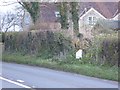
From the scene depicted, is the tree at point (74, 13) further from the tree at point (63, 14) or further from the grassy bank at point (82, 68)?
the grassy bank at point (82, 68)

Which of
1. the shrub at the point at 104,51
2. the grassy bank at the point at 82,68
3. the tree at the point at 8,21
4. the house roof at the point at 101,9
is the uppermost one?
the house roof at the point at 101,9

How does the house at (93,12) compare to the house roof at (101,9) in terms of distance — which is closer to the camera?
the house at (93,12)

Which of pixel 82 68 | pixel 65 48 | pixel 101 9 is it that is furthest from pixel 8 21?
pixel 82 68

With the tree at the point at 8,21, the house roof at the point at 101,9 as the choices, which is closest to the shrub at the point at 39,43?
the house roof at the point at 101,9

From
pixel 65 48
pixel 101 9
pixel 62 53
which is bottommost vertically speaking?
pixel 62 53

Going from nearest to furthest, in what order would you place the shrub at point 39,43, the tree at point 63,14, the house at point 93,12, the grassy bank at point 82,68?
1. the grassy bank at point 82,68
2. the shrub at point 39,43
3. the tree at point 63,14
4. the house at point 93,12

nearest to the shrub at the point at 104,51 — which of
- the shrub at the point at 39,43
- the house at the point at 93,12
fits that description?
the shrub at the point at 39,43

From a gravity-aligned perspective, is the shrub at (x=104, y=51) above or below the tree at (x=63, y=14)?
below

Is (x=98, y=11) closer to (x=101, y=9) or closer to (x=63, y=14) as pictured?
(x=101, y=9)

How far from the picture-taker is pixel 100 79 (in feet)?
54.3

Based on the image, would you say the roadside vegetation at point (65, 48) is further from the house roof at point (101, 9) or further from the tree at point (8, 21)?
the tree at point (8, 21)

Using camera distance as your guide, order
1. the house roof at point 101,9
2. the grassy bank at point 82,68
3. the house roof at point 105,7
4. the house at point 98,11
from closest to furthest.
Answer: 1. the grassy bank at point 82,68
2. the house at point 98,11
3. the house roof at point 101,9
4. the house roof at point 105,7

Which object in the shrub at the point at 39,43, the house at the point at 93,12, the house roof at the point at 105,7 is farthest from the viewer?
the house roof at the point at 105,7

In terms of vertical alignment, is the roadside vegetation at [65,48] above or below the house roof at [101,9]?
below
